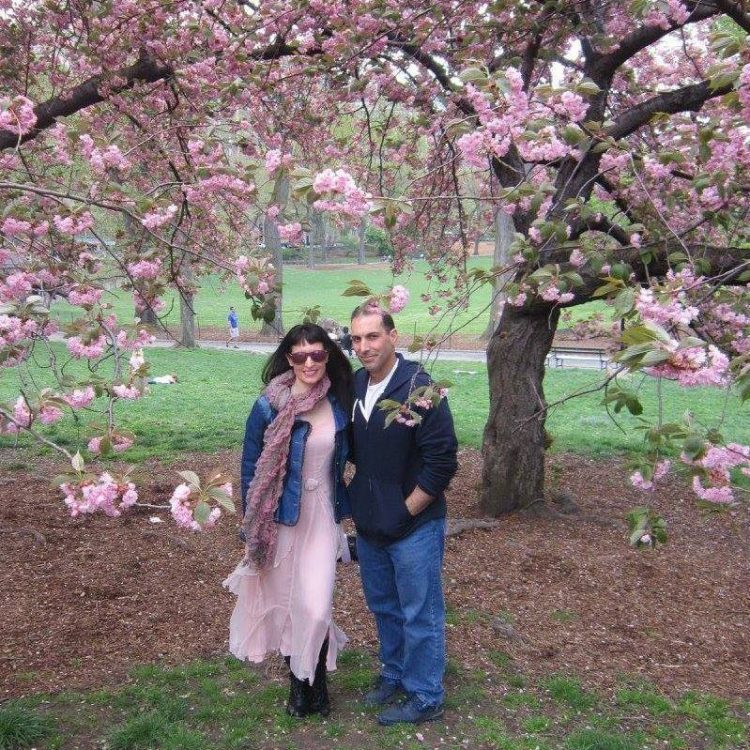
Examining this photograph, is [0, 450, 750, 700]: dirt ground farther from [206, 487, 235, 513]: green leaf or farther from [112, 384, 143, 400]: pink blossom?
[206, 487, 235, 513]: green leaf

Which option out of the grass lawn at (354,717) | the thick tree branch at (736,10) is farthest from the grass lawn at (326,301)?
the grass lawn at (354,717)

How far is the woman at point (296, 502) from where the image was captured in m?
2.68

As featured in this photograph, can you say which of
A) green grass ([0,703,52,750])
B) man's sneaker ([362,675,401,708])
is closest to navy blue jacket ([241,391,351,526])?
man's sneaker ([362,675,401,708])

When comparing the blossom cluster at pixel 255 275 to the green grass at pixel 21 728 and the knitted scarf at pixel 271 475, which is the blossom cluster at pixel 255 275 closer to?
the knitted scarf at pixel 271 475

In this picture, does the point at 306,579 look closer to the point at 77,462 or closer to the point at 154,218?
the point at 77,462

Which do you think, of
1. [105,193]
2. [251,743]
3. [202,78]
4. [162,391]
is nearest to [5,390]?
[162,391]

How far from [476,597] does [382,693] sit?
3.83 ft

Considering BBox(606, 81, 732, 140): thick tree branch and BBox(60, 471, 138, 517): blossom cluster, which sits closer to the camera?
BBox(60, 471, 138, 517): blossom cluster

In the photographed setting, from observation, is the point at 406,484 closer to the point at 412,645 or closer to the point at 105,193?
the point at 412,645

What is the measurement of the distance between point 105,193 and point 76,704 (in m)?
2.01

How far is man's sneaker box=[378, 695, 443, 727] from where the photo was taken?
2826 mm

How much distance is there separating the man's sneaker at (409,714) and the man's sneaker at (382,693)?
96 mm

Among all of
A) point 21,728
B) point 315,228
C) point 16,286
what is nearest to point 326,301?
point 315,228

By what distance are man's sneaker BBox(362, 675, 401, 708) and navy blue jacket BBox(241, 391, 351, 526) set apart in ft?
2.41
